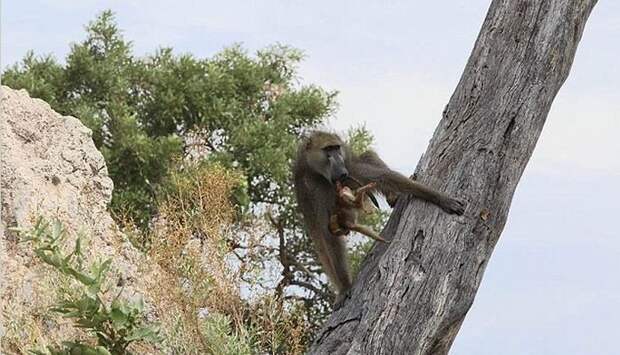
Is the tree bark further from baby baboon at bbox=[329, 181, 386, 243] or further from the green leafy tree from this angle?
the green leafy tree

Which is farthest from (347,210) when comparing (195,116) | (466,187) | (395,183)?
(195,116)

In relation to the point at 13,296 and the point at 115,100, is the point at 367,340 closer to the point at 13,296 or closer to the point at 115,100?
the point at 13,296

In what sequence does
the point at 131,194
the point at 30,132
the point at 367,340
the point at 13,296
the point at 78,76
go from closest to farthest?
the point at 367,340 < the point at 13,296 < the point at 30,132 < the point at 131,194 < the point at 78,76

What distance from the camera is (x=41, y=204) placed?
6.99m

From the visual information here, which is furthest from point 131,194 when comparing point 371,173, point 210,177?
point 371,173

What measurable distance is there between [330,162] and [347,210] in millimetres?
214

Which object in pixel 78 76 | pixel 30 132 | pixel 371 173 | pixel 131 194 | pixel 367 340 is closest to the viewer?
pixel 367 340

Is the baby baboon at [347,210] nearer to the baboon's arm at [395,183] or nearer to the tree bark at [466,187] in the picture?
the baboon's arm at [395,183]

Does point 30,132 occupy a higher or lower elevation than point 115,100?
lower

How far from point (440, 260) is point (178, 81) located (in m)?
6.04

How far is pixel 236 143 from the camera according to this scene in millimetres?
9883

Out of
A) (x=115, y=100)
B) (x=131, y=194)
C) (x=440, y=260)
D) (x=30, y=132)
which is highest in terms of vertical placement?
A: (x=115, y=100)

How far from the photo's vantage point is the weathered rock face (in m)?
6.87

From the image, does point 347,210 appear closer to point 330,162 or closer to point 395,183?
point 330,162
